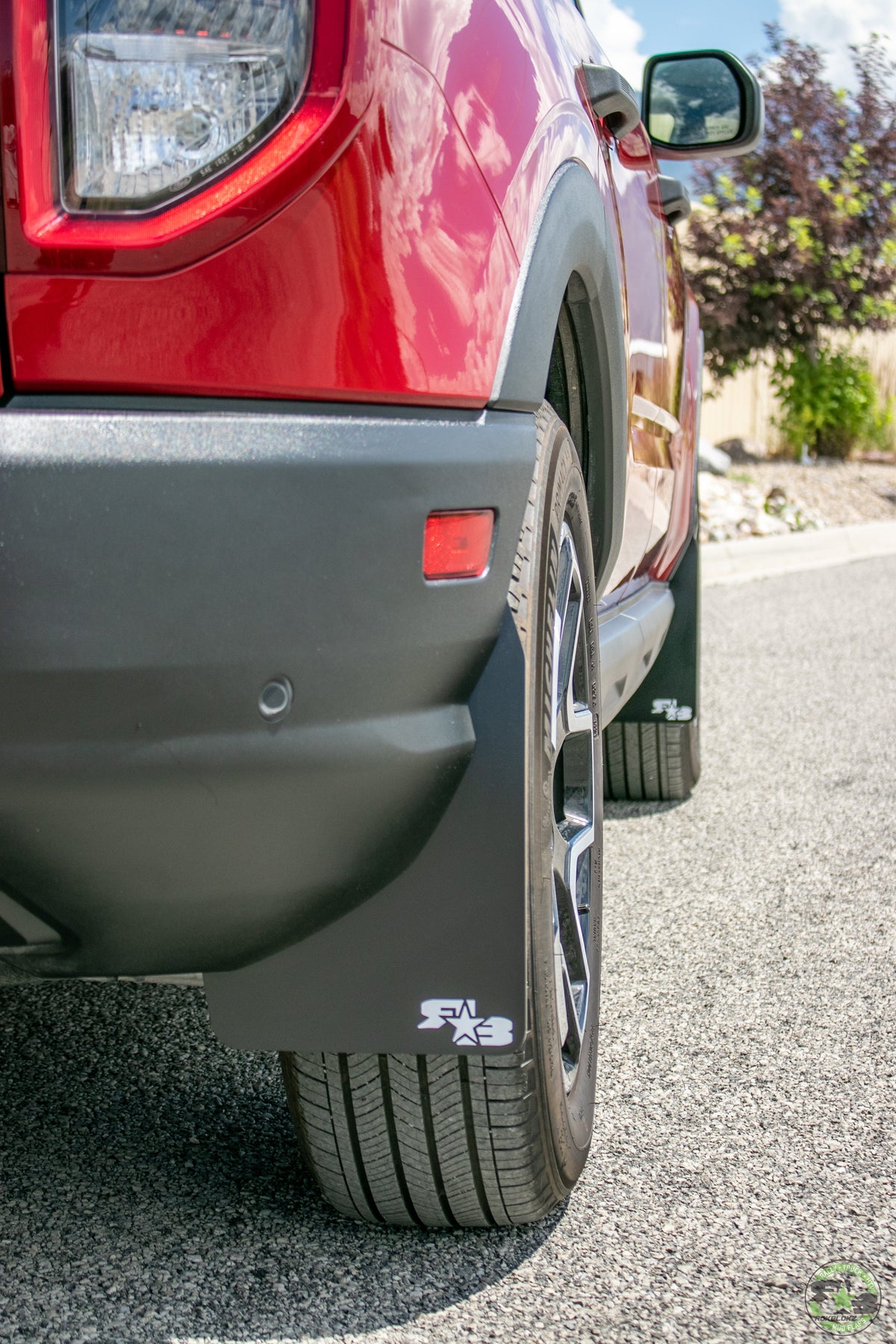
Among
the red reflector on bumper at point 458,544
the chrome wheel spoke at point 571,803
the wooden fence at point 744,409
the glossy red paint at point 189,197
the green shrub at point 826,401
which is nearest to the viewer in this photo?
the glossy red paint at point 189,197

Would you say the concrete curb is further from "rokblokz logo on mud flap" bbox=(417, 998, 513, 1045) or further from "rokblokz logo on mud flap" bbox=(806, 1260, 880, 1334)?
"rokblokz logo on mud flap" bbox=(417, 998, 513, 1045)

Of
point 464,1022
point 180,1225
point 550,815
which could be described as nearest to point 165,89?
point 550,815

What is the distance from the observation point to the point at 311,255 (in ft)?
3.80

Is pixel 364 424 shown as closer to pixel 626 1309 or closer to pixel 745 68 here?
pixel 626 1309

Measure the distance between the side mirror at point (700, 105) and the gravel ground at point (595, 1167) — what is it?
167 centimetres

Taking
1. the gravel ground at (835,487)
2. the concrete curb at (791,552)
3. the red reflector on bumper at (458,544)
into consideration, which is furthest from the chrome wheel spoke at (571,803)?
the gravel ground at (835,487)

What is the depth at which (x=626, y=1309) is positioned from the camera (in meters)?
1.53

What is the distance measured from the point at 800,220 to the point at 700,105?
9836 mm

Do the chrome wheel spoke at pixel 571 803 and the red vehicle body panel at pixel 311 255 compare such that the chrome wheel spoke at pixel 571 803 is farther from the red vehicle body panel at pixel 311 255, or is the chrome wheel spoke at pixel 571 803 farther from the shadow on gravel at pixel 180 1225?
the red vehicle body panel at pixel 311 255

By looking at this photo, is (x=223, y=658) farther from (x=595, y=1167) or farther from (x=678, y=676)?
(x=678, y=676)

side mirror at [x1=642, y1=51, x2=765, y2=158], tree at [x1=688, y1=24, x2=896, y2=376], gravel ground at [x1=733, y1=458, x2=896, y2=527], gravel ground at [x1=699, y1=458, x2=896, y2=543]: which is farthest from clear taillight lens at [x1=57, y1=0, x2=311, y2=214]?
tree at [x1=688, y1=24, x2=896, y2=376]

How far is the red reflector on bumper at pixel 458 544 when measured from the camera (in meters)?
1.24

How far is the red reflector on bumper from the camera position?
4.07ft

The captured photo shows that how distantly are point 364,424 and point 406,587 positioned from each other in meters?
0.15
